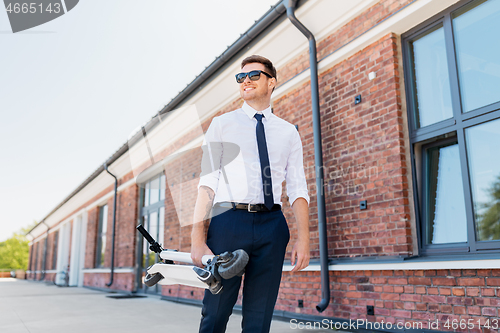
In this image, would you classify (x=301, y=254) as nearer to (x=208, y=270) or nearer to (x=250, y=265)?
(x=250, y=265)

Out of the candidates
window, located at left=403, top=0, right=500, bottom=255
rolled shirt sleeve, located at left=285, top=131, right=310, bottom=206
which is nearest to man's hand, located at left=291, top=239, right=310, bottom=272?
rolled shirt sleeve, located at left=285, top=131, right=310, bottom=206

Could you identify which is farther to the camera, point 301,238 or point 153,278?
point 301,238

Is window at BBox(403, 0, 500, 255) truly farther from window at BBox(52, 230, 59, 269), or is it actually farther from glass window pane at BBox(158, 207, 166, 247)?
window at BBox(52, 230, 59, 269)

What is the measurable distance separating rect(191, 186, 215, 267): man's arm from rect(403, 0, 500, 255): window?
2.58 meters

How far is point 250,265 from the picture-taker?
5.34 ft

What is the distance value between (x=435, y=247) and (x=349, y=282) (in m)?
0.99

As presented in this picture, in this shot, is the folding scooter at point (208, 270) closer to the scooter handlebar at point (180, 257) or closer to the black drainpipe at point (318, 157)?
the scooter handlebar at point (180, 257)

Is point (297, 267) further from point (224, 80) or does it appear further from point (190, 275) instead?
point (224, 80)

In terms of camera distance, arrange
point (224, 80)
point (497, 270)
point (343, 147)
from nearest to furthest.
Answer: point (497, 270) < point (343, 147) < point (224, 80)

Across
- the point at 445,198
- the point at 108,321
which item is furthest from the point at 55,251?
the point at 445,198

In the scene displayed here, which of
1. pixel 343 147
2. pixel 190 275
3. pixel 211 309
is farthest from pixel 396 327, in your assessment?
pixel 190 275

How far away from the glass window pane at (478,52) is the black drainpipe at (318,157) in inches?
62.7

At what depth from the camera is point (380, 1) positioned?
4.05 meters

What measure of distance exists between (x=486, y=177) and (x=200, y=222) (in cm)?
271
